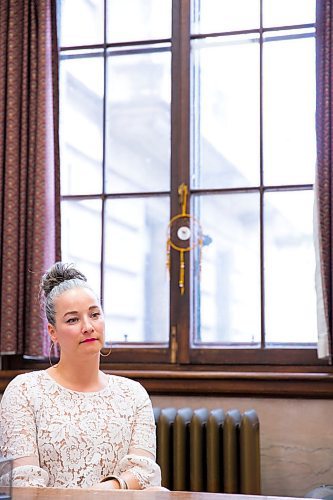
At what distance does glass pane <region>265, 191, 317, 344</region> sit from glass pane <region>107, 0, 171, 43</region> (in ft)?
3.32

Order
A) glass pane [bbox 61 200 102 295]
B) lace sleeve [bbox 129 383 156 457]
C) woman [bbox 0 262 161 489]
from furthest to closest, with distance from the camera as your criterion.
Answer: glass pane [bbox 61 200 102 295] < lace sleeve [bbox 129 383 156 457] < woman [bbox 0 262 161 489]

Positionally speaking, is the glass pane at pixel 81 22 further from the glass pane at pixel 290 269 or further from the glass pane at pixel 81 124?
the glass pane at pixel 290 269

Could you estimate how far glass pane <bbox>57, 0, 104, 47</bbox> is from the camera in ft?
13.5

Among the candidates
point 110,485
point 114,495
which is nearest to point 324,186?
point 110,485

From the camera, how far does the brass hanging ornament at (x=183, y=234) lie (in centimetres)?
382

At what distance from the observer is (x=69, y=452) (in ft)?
8.38

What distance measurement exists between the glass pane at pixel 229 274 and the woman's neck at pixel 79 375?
116 centimetres

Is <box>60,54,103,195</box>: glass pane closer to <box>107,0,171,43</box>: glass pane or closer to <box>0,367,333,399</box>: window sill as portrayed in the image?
<box>107,0,171,43</box>: glass pane

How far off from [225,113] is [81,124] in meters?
0.72

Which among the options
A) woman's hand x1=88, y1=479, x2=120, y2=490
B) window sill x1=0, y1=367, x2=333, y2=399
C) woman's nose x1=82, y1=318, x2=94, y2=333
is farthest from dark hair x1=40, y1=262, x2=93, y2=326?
window sill x1=0, y1=367, x2=333, y2=399

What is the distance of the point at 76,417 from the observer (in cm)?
261

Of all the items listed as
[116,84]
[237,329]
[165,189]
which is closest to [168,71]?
[116,84]

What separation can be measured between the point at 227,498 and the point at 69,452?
2.72 ft

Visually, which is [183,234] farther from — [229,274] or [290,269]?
[290,269]
